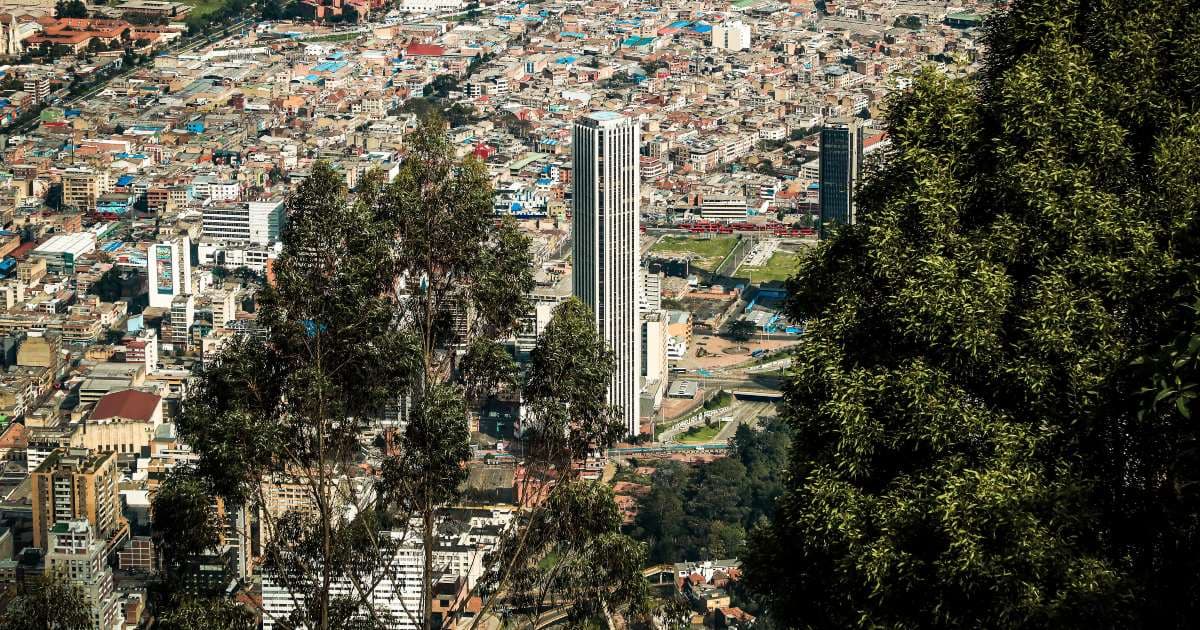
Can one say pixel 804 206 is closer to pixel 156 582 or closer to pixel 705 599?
pixel 705 599

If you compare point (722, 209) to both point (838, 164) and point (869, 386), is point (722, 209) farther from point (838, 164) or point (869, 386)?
point (869, 386)

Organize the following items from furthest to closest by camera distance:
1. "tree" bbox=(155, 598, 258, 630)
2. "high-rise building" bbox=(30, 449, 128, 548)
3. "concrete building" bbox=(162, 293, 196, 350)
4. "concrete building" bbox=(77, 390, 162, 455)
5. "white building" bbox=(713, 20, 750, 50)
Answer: "white building" bbox=(713, 20, 750, 50)
"concrete building" bbox=(162, 293, 196, 350)
"concrete building" bbox=(77, 390, 162, 455)
"high-rise building" bbox=(30, 449, 128, 548)
"tree" bbox=(155, 598, 258, 630)

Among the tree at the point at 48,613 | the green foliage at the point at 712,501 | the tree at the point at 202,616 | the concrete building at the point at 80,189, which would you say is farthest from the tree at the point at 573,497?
the concrete building at the point at 80,189

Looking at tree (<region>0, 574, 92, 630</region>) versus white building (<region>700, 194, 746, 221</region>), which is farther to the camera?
white building (<region>700, 194, 746, 221</region>)

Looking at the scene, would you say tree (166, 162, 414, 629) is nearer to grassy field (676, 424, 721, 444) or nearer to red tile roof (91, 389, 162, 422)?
red tile roof (91, 389, 162, 422)

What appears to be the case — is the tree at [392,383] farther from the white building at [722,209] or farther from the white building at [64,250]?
the white building at [722,209]

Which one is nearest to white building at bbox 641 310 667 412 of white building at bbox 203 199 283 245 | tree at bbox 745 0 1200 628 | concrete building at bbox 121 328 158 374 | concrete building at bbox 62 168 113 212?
concrete building at bbox 121 328 158 374

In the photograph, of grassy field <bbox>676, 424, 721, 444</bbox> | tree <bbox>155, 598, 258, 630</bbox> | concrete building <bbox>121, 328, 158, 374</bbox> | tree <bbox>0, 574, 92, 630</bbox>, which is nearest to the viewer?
tree <bbox>155, 598, 258, 630</bbox>

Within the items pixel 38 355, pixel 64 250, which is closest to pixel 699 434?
→ pixel 38 355
